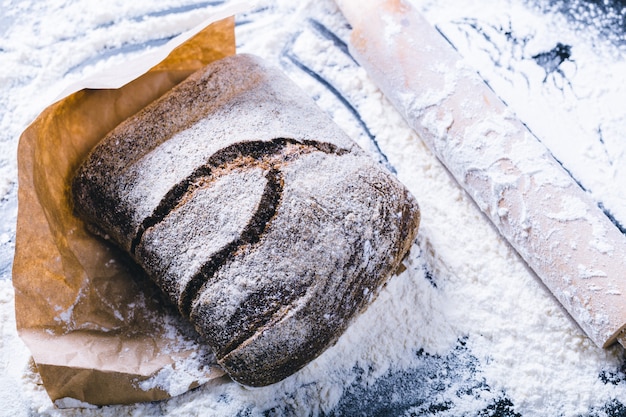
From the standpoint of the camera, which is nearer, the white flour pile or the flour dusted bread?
the flour dusted bread

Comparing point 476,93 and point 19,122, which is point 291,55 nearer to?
point 476,93

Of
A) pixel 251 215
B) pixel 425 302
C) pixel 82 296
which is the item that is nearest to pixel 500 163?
pixel 425 302

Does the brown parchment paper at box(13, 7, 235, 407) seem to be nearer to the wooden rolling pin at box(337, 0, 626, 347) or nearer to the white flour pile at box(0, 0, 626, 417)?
the white flour pile at box(0, 0, 626, 417)

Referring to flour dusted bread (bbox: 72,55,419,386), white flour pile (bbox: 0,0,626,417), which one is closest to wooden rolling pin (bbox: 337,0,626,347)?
white flour pile (bbox: 0,0,626,417)

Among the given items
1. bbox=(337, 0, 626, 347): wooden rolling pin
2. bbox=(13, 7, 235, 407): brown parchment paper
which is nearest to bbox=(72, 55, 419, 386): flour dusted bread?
bbox=(13, 7, 235, 407): brown parchment paper

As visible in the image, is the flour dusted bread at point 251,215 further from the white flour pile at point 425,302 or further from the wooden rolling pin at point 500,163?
the wooden rolling pin at point 500,163

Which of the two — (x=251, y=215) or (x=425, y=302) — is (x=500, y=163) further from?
(x=251, y=215)

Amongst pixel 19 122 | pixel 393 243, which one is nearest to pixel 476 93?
pixel 393 243
